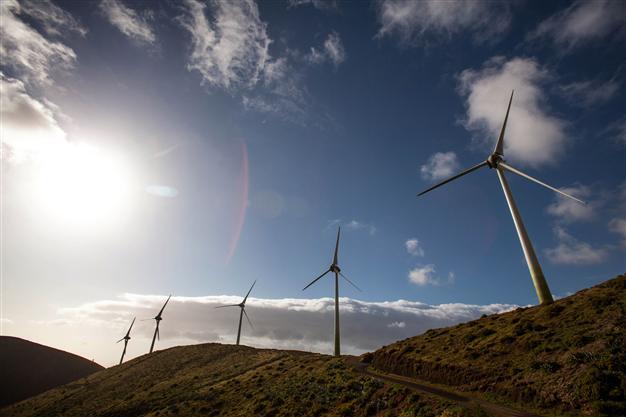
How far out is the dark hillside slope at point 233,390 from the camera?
1191 inches

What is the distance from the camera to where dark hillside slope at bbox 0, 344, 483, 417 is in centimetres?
3025

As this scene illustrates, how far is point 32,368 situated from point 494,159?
234306mm

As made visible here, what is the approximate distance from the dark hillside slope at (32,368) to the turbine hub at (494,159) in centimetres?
Answer: 21412

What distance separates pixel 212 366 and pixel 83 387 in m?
45.8

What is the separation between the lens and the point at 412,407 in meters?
25.0

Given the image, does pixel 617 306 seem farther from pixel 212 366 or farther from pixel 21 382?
pixel 21 382

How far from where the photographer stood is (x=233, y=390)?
53.4 meters

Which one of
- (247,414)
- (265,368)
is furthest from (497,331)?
(265,368)

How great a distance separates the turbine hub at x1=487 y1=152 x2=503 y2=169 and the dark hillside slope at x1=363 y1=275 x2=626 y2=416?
2147 cm

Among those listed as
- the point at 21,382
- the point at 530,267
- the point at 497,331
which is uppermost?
the point at 530,267

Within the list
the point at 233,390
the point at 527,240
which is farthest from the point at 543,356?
the point at 233,390

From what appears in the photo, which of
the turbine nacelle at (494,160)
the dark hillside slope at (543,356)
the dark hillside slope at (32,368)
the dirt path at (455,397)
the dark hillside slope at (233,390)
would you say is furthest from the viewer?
the dark hillside slope at (32,368)

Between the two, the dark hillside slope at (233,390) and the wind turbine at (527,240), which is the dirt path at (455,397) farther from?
the wind turbine at (527,240)

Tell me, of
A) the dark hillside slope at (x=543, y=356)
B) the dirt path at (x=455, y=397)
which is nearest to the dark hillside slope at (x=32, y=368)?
the dirt path at (x=455, y=397)
